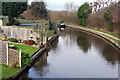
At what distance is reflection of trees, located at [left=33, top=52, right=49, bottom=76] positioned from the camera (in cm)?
1766

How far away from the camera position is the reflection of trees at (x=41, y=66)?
17656 mm

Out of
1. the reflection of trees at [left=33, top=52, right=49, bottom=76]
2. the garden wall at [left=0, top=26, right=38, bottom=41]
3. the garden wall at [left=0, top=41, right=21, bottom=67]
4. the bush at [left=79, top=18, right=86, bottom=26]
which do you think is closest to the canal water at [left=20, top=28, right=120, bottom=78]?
the reflection of trees at [left=33, top=52, right=49, bottom=76]

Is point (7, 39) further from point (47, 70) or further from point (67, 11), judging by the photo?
point (67, 11)

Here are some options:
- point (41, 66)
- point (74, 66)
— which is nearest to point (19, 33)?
point (41, 66)

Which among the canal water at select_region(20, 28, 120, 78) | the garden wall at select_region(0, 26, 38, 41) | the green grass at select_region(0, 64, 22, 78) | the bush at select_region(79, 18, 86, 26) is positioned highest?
the bush at select_region(79, 18, 86, 26)

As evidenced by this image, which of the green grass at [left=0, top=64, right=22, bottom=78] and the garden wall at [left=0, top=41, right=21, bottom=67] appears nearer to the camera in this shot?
the green grass at [left=0, top=64, right=22, bottom=78]

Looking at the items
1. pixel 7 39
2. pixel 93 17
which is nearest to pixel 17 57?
pixel 7 39

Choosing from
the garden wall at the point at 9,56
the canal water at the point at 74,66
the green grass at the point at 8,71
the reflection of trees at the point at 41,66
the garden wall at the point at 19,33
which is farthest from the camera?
the garden wall at the point at 19,33

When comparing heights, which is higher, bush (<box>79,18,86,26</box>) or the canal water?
bush (<box>79,18,86,26</box>)

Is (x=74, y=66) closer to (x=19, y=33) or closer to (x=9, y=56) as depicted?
(x=9, y=56)

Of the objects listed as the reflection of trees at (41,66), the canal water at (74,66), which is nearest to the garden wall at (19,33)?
the canal water at (74,66)

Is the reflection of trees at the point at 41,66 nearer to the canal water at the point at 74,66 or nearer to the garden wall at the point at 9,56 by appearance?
the canal water at the point at 74,66

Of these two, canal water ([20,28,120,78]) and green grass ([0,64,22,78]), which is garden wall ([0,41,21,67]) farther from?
canal water ([20,28,120,78])

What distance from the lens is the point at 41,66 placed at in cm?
1944
